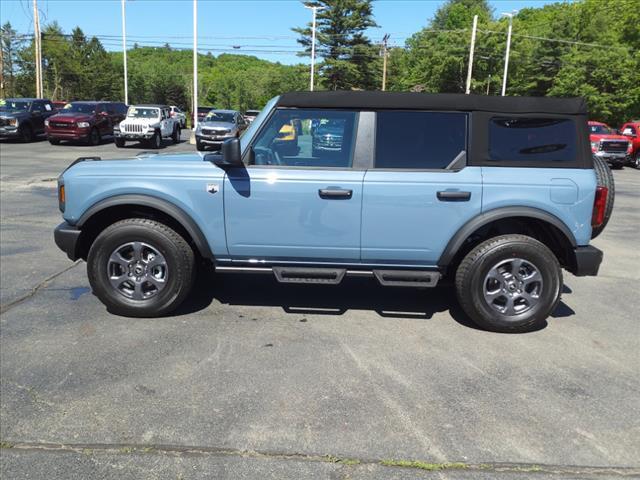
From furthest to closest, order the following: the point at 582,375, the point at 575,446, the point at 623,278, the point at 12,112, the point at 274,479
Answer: the point at 12,112 < the point at 623,278 < the point at 582,375 < the point at 575,446 < the point at 274,479

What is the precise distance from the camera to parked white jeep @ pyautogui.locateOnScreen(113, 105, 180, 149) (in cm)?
2205

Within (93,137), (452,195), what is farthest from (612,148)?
(93,137)

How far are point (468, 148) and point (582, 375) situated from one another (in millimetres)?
1913

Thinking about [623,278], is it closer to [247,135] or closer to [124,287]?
[247,135]

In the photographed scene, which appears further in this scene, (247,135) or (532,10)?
(532,10)

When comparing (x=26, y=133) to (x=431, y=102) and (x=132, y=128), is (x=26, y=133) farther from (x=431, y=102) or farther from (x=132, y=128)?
(x=431, y=102)

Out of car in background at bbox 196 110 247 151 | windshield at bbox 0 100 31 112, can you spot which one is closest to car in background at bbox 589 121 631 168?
car in background at bbox 196 110 247 151

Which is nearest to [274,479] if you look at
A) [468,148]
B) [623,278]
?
→ [468,148]

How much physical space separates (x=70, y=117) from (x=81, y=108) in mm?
1523

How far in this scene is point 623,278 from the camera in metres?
6.32

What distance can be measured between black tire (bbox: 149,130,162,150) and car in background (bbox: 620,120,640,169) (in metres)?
20.0

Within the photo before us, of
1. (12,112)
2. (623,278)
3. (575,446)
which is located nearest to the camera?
(575,446)

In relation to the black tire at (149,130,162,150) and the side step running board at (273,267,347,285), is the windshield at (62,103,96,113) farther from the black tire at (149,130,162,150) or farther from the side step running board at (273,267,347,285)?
the side step running board at (273,267,347,285)

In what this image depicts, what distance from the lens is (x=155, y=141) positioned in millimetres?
22828
